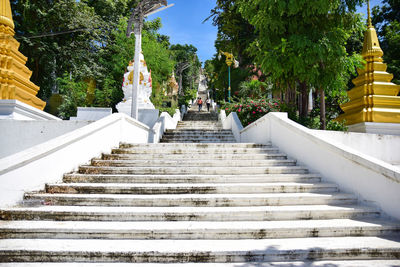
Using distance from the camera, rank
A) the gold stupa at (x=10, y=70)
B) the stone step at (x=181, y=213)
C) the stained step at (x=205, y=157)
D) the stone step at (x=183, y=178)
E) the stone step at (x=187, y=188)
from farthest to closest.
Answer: the gold stupa at (x=10, y=70) → the stained step at (x=205, y=157) → the stone step at (x=183, y=178) → the stone step at (x=187, y=188) → the stone step at (x=181, y=213)

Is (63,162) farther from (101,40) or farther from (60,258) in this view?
(101,40)

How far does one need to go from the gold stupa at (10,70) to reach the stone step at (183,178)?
5968 mm

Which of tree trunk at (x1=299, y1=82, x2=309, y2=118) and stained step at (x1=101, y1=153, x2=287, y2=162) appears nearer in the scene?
stained step at (x1=101, y1=153, x2=287, y2=162)

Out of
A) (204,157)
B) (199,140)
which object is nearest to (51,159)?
(204,157)

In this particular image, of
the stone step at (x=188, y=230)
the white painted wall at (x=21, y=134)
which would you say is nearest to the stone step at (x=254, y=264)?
the stone step at (x=188, y=230)

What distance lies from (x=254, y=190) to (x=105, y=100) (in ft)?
54.0

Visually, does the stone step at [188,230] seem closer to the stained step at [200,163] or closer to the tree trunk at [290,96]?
the stained step at [200,163]

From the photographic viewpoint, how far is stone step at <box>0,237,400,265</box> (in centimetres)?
285

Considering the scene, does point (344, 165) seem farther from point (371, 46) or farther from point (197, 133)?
point (371, 46)

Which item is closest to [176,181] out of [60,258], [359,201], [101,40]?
[60,258]

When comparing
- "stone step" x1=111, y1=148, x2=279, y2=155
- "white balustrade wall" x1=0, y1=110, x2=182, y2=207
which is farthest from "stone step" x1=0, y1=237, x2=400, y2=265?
"stone step" x1=111, y1=148, x2=279, y2=155

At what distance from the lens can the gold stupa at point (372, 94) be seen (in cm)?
829

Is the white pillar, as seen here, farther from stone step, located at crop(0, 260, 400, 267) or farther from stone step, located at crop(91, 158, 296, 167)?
stone step, located at crop(0, 260, 400, 267)

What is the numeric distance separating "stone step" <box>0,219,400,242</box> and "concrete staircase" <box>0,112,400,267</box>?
13 mm
